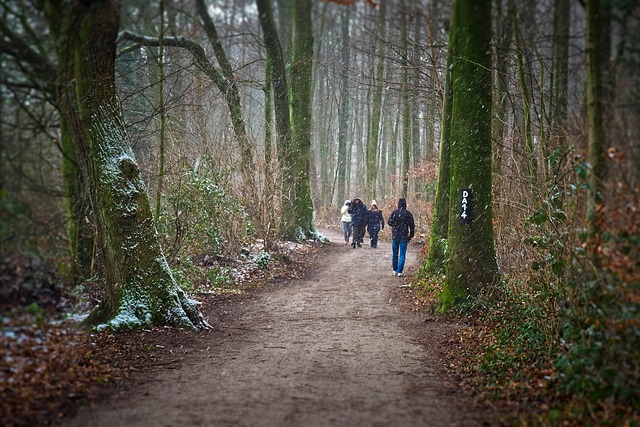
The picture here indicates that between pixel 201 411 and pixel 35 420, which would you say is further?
pixel 201 411

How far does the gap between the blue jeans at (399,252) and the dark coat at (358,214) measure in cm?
539

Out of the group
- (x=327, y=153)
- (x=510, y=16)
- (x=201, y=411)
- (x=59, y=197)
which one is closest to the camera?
(x=201, y=411)

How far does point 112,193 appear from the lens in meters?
7.81

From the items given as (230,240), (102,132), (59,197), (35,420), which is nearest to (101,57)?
(102,132)

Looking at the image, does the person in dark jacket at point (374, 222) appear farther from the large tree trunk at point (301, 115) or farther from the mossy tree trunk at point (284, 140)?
the mossy tree trunk at point (284, 140)

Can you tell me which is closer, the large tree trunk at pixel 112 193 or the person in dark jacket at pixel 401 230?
the large tree trunk at pixel 112 193

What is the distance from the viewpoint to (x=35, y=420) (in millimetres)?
4488

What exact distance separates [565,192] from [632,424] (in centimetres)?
304

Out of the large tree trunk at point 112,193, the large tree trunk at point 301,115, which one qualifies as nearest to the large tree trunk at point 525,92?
the large tree trunk at point 112,193

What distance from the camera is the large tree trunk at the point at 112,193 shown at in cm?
736

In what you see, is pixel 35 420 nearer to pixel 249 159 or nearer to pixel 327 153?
pixel 249 159

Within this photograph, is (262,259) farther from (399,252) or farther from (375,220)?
(375,220)

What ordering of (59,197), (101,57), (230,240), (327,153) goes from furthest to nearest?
1. (327,153)
2. (230,240)
3. (101,57)
4. (59,197)

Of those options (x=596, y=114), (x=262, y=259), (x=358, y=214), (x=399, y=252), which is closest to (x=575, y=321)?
(x=596, y=114)
